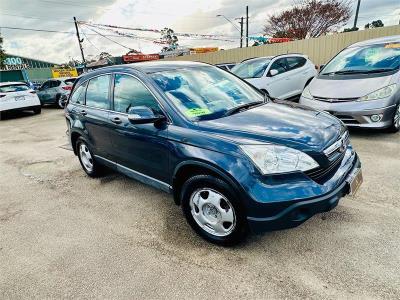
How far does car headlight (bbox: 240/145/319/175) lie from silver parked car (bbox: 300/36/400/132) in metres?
3.33

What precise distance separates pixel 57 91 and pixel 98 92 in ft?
39.2

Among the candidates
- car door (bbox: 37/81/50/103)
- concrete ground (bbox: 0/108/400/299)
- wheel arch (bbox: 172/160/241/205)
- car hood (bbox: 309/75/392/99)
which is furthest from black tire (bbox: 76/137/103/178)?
car door (bbox: 37/81/50/103)

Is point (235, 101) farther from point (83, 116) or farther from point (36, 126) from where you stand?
point (36, 126)

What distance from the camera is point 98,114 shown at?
3.98 meters

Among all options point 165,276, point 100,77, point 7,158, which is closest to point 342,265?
point 165,276

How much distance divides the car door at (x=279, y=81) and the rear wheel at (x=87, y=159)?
5109 mm

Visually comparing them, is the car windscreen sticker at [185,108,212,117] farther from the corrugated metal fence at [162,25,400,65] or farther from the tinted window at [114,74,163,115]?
the corrugated metal fence at [162,25,400,65]

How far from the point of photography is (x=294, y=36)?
1177 inches

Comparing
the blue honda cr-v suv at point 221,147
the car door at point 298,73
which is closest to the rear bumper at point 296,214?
the blue honda cr-v suv at point 221,147

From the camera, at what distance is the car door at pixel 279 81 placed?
8175 mm

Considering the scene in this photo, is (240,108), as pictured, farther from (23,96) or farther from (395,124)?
(23,96)

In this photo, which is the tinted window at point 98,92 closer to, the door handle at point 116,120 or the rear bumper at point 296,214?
the door handle at point 116,120

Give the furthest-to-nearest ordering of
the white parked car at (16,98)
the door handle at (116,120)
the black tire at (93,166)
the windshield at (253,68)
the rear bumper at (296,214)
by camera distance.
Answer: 1. the white parked car at (16,98)
2. the windshield at (253,68)
3. the black tire at (93,166)
4. the door handle at (116,120)
5. the rear bumper at (296,214)

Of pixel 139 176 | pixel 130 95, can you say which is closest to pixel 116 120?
pixel 130 95
